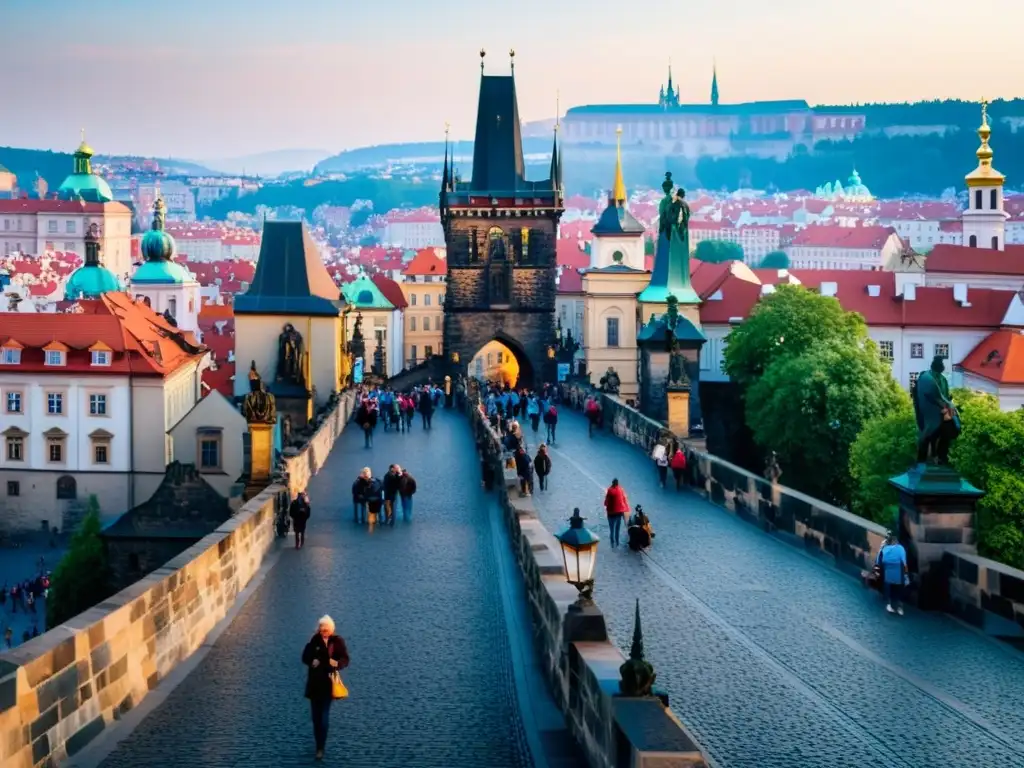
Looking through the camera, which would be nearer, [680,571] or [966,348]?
[680,571]

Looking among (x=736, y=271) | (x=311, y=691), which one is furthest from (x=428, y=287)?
(x=311, y=691)

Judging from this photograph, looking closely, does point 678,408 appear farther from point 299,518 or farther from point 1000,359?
point 1000,359

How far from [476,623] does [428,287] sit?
300ft

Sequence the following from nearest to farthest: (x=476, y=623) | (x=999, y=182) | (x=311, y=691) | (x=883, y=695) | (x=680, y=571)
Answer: (x=311, y=691)
(x=883, y=695)
(x=476, y=623)
(x=680, y=571)
(x=999, y=182)

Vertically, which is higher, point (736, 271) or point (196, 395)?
point (736, 271)

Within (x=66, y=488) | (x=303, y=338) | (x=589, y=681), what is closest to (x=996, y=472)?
(x=303, y=338)

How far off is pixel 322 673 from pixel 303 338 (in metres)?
38.7

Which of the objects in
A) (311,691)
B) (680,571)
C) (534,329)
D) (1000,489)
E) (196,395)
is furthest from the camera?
(196,395)

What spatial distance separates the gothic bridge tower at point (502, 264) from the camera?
6419 cm

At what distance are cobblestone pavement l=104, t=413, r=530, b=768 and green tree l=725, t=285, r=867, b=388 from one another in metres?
34.0

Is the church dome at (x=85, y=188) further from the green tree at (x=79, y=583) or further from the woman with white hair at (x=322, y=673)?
the woman with white hair at (x=322, y=673)

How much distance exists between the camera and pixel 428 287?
10638cm

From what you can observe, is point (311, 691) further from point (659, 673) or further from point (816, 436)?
point (816, 436)

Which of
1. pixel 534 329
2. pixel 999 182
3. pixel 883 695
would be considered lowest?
pixel 883 695
